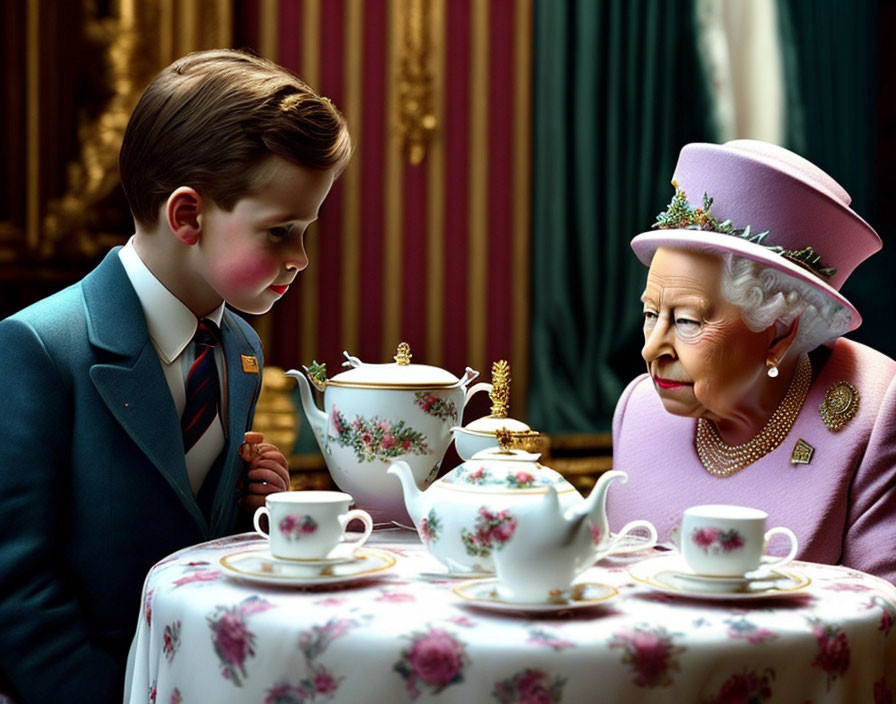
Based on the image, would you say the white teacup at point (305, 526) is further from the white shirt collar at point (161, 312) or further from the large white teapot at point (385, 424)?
the white shirt collar at point (161, 312)

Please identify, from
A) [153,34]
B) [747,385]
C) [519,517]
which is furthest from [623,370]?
[519,517]

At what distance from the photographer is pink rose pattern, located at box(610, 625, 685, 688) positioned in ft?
3.40

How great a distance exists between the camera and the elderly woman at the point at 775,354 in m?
1.63

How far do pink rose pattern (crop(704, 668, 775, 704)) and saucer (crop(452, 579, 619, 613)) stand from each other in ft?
0.46

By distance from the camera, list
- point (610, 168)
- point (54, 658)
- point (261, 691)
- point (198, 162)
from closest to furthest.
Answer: point (261, 691)
point (54, 658)
point (198, 162)
point (610, 168)

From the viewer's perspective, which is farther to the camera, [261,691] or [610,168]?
[610,168]

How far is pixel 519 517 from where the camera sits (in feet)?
3.74

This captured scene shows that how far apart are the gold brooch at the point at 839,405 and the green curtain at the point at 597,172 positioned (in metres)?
2.40

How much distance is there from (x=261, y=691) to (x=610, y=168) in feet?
10.8

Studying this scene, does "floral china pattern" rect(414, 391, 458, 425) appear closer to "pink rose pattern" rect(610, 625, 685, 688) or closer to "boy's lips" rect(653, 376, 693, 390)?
"boy's lips" rect(653, 376, 693, 390)

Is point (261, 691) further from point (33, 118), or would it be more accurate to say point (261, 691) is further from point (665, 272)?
point (33, 118)

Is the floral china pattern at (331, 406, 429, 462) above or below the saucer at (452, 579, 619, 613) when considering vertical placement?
above

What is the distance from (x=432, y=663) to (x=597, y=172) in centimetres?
327

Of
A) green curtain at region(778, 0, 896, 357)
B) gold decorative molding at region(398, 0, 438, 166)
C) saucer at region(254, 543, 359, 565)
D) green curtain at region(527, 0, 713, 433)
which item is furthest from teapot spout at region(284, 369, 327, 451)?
green curtain at region(778, 0, 896, 357)
